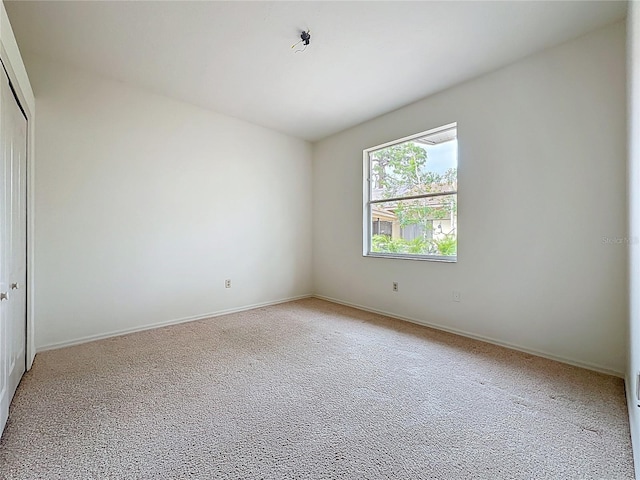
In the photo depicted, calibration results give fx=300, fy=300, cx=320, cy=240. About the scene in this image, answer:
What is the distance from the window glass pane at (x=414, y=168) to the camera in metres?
3.44

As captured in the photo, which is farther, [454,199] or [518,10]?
[454,199]

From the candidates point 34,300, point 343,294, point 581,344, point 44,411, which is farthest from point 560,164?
point 34,300

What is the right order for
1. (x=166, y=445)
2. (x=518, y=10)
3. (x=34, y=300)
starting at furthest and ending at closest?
1. (x=34, y=300)
2. (x=518, y=10)
3. (x=166, y=445)

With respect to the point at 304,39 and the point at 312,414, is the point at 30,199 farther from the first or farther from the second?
the point at 312,414

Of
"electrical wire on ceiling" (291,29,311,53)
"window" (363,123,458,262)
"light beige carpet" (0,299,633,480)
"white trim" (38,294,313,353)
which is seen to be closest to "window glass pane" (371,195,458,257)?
"window" (363,123,458,262)

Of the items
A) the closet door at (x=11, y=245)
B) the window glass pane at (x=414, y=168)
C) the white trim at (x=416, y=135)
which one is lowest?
the closet door at (x=11, y=245)

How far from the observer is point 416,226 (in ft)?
12.3

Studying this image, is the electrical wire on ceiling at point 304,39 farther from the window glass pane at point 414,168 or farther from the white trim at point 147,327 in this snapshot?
the white trim at point 147,327

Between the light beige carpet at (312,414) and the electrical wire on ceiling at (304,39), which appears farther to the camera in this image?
the electrical wire on ceiling at (304,39)

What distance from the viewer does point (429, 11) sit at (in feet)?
7.14

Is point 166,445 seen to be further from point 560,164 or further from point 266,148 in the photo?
point 266,148

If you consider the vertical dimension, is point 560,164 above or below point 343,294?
above

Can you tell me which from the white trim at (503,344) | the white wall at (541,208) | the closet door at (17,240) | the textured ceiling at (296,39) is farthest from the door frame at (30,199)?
the white wall at (541,208)

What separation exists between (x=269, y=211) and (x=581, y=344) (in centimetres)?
382
